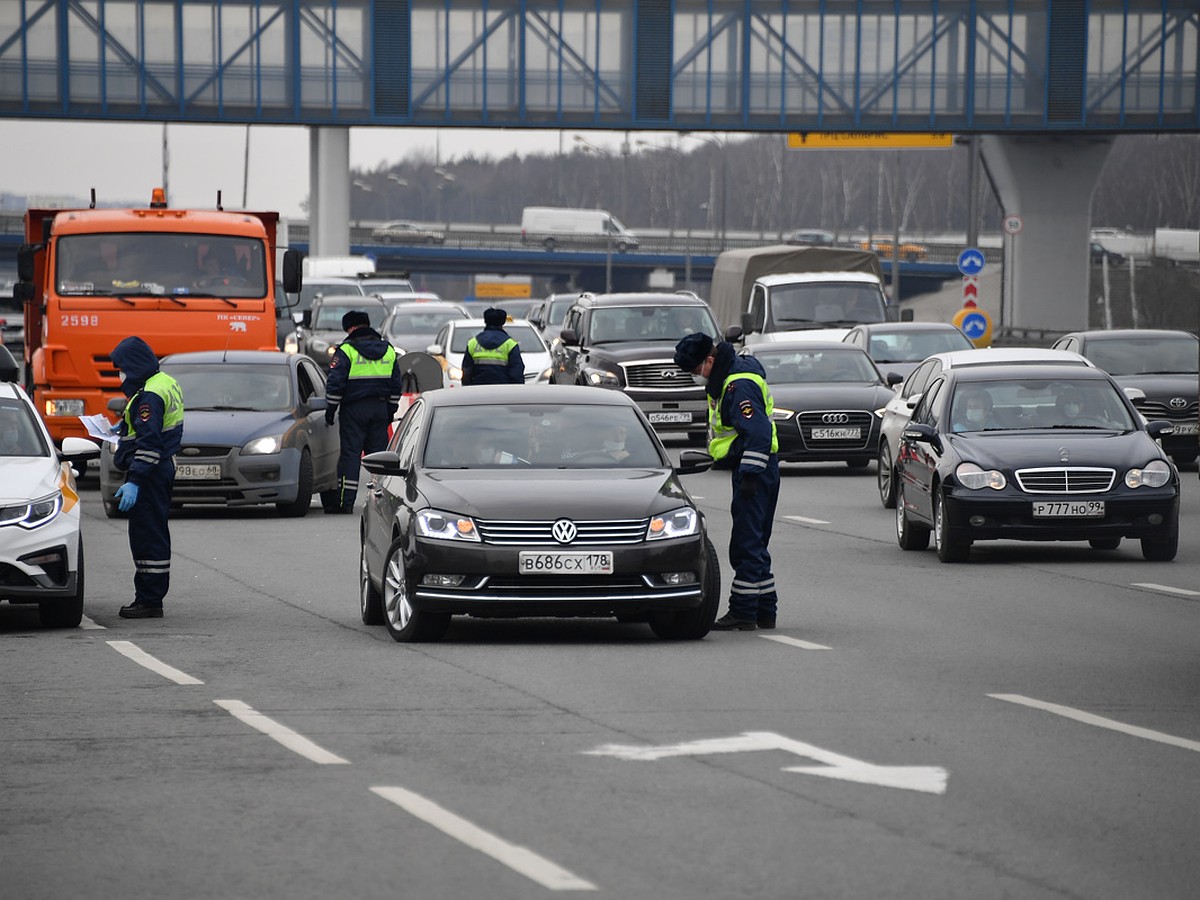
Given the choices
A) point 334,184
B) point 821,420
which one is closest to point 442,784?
point 821,420

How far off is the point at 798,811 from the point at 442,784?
1.28 metres

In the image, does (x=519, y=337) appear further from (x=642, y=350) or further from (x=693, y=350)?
(x=693, y=350)

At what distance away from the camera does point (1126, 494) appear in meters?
16.8

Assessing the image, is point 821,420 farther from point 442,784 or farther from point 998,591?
point 442,784

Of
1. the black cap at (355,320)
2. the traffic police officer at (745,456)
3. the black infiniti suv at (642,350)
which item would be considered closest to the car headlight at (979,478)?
the traffic police officer at (745,456)

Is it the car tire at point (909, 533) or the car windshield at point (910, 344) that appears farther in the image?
the car windshield at point (910, 344)

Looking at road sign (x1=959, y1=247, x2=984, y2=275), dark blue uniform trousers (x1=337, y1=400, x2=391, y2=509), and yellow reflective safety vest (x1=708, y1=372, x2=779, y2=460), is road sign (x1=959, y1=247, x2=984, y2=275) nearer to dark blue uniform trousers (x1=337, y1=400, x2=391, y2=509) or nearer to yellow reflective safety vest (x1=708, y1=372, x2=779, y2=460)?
dark blue uniform trousers (x1=337, y1=400, x2=391, y2=509)

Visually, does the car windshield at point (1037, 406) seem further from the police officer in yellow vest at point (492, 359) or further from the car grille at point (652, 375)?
the car grille at point (652, 375)

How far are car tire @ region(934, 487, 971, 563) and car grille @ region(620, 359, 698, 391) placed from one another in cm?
1478

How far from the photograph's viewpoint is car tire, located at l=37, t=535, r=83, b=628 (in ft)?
43.5

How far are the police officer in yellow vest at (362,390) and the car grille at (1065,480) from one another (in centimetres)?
691

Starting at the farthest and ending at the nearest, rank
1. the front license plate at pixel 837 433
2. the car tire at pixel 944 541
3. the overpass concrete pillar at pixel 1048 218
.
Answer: the overpass concrete pillar at pixel 1048 218
the front license plate at pixel 837 433
the car tire at pixel 944 541

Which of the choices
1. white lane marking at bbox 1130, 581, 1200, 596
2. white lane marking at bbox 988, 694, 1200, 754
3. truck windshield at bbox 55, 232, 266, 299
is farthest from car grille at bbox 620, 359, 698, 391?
white lane marking at bbox 988, 694, 1200, 754

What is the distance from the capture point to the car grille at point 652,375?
1262 inches
